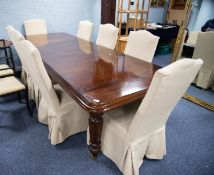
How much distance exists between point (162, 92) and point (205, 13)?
198 cm

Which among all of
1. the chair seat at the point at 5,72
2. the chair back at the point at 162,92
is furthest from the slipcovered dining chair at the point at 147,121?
Answer: the chair seat at the point at 5,72

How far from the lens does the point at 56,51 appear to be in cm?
216

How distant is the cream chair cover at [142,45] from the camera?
6.47 feet

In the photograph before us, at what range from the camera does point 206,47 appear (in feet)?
8.75

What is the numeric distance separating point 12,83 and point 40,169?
3.20 ft

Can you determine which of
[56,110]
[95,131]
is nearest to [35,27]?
[56,110]

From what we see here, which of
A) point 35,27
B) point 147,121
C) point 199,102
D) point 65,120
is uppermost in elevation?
A: point 35,27

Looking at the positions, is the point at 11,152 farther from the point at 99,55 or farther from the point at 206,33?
the point at 206,33

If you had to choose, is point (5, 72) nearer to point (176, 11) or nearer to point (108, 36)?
point (108, 36)

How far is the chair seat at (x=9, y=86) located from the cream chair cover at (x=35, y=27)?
1.43 meters

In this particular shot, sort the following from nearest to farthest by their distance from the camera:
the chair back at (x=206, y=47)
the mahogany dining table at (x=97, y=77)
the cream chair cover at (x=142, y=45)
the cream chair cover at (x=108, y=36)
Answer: the mahogany dining table at (x=97, y=77), the cream chair cover at (x=142, y=45), the cream chair cover at (x=108, y=36), the chair back at (x=206, y=47)

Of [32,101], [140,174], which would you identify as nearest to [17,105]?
[32,101]

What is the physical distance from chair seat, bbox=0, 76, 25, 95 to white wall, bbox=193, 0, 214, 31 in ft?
7.94

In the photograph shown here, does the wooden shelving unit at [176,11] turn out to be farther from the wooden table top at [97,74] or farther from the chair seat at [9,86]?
the chair seat at [9,86]
